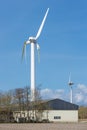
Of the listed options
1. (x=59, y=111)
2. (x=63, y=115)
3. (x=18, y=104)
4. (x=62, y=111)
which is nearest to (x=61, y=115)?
(x=63, y=115)

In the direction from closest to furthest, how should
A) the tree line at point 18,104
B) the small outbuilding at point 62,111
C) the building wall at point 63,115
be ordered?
the tree line at point 18,104 → the building wall at point 63,115 → the small outbuilding at point 62,111

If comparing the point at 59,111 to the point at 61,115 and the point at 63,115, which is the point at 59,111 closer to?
the point at 61,115

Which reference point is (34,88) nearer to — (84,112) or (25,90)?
(25,90)

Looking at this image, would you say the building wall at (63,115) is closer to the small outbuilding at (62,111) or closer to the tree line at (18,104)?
the small outbuilding at (62,111)

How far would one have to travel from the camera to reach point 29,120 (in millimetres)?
86062

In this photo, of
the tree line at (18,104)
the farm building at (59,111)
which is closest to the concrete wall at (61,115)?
the farm building at (59,111)

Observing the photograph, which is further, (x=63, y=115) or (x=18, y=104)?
(x=63, y=115)

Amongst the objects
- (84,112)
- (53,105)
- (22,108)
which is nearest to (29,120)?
(22,108)

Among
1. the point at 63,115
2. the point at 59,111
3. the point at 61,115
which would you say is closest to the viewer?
the point at 59,111

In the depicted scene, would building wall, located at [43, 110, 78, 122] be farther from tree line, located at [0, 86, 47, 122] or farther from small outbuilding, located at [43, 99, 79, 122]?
tree line, located at [0, 86, 47, 122]

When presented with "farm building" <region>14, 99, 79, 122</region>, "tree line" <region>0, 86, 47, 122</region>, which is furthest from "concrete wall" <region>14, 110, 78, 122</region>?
"tree line" <region>0, 86, 47, 122</region>

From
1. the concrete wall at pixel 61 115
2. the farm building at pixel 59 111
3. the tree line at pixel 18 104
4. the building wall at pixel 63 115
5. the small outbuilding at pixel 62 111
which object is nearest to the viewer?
the tree line at pixel 18 104

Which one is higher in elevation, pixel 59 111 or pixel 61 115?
pixel 59 111

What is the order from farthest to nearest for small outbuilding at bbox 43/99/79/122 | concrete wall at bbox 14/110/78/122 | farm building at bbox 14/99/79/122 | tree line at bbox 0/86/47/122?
small outbuilding at bbox 43/99/79/122, concrete wall at bbox 14/110/78/122, farm building at bbox 14/99/79/122, tree line at bbox 0/86/47/122
